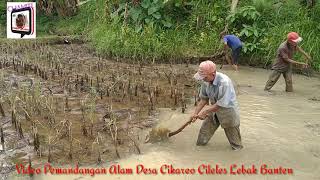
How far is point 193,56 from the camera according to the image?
11.4 meters

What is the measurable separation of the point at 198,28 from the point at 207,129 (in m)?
7.01

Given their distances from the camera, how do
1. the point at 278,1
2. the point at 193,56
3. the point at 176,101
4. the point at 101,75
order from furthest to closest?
1. the point at 278,1
2. the point at 193,56
3. the point at 101,75
4. the point at 176,101

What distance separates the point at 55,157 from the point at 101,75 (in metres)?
4.54

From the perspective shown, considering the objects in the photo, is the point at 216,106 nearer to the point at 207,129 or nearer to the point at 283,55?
the point at 207,129

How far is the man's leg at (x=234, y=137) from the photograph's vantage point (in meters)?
5.55

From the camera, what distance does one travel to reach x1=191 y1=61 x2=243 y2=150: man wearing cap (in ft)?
16.8

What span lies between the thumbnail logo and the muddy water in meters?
8.59

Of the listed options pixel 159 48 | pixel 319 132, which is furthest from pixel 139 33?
pixel 319 132

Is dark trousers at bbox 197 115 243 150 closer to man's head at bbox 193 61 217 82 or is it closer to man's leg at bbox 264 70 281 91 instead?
man's head at bbox 193 61 217 82

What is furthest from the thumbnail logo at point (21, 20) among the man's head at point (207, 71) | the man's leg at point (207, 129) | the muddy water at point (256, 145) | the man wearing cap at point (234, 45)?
the man's head at point (207, 71)

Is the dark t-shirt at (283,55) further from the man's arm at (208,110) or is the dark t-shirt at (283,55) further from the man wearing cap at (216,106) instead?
the man's arm at (208,110)

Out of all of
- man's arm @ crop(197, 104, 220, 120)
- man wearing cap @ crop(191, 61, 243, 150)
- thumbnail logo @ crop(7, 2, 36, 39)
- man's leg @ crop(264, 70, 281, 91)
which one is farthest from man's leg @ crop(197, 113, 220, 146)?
thumbnail logo @ crop(7, 2, 36, 39)

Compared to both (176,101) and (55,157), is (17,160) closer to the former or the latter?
(55,157)

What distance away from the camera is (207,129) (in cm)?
568
